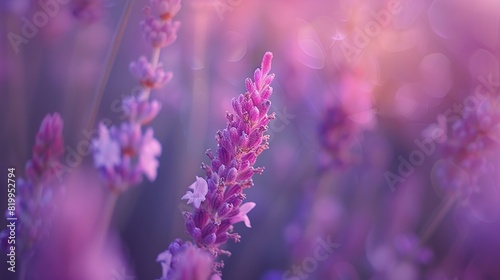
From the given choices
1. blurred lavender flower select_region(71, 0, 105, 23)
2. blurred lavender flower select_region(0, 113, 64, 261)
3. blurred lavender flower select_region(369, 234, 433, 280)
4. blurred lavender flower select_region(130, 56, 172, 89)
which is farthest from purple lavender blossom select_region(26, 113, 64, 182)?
blurred lavender flower select_region(369, 234, 433, 280)

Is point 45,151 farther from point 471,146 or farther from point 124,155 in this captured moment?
point 471,146

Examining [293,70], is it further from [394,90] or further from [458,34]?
[458,34]

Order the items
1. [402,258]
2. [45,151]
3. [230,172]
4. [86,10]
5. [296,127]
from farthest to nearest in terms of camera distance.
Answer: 1. [296,127]
2. [402,258]
3. [86,10]
4. [45,151]
5. [230,172]

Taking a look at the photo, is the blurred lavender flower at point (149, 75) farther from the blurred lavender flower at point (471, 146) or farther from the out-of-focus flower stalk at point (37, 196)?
the blurred lavender flower at point (471, 146)

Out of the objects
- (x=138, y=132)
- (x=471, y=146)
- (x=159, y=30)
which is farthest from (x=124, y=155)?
(x=471, y=146)

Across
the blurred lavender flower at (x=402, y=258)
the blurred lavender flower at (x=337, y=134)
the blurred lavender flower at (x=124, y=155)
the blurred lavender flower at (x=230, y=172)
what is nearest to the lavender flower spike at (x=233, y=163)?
the blurred lavender flower at (x=230, y=172)

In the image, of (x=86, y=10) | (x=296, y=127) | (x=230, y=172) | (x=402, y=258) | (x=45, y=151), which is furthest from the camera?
(x=296, y=127)

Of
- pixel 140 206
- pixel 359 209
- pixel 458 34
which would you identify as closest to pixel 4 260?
pixel 140 206

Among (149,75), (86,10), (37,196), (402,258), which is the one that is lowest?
(402,258)
